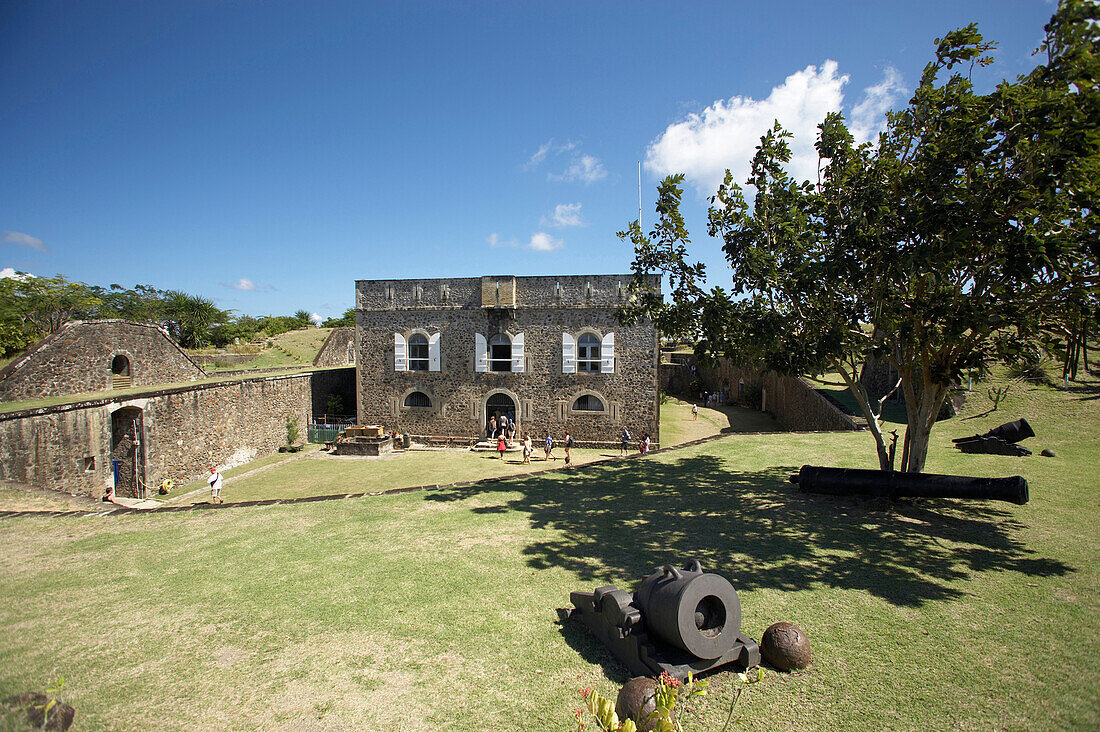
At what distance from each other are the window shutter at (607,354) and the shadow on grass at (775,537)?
35.4 feet

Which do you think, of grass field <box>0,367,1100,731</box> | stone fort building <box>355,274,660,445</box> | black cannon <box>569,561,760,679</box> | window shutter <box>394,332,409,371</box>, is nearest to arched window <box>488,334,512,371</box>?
stone fort building <box>355,274,660,445</box>

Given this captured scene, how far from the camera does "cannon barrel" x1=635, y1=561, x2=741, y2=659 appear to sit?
3.22m

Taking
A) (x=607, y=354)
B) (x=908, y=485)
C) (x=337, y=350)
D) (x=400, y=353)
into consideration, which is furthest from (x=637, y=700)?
(x=337, y=350)

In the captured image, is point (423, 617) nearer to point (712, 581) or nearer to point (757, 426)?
point (712, 581)

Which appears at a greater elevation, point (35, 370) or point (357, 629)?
point (35, 370)

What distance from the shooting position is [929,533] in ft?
19.3

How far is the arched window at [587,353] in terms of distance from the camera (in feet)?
63.8

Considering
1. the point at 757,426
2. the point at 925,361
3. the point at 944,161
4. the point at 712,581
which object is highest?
the point at 944,161

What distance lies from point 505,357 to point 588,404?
3921mm

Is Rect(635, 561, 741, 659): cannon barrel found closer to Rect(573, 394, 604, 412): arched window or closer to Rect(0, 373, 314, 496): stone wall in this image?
Rect(0, 373, 314, 496): stone wall

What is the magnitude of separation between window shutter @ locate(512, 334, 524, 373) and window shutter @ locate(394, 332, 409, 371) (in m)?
4.71

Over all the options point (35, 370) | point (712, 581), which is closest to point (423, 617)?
point (712, 581)

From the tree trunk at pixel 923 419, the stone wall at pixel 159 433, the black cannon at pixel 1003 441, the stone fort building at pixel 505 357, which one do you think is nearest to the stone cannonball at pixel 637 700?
the tree trunk at pixel 923 419

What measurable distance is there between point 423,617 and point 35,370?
17.7m
